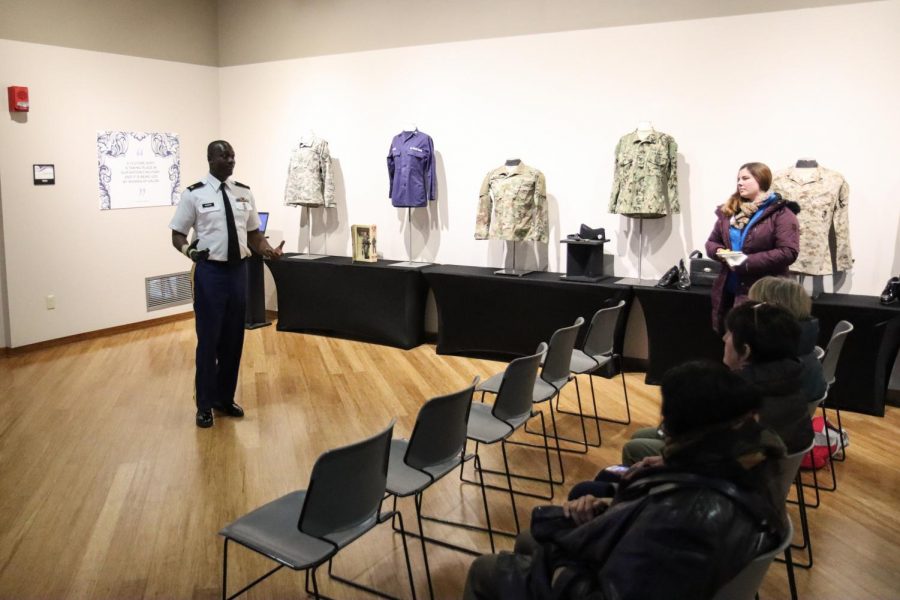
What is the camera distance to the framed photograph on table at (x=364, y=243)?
7027mm

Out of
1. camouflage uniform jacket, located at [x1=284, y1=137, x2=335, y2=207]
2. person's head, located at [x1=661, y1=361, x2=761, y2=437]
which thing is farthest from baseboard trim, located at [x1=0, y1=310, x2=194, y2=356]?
person's head, located at [x1=661, y1=361, x2=761, y2=437]

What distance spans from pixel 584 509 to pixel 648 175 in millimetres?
3986

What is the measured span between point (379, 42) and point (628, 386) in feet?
12.9

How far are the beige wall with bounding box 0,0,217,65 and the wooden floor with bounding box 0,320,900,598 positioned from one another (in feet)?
8.95

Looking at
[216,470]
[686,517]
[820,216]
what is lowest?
[216,470]

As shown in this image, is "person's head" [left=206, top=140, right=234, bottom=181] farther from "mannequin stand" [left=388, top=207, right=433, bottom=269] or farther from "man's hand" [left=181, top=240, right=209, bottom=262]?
"mannequin stand" [left=388, top=207, right=433, bottom=269]

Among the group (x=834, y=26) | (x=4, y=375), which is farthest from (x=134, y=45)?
(x=834, y=26)

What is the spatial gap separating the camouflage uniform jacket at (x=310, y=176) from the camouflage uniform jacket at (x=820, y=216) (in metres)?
4.08

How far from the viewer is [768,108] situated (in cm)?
547

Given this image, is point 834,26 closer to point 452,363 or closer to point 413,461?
point 452,363

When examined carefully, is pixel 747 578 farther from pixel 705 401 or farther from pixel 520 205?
pixel 520 205

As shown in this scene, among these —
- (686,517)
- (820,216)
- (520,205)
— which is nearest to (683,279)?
(820,216)

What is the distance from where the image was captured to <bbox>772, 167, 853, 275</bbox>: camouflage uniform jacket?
5.05m

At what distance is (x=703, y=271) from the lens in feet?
18.0
